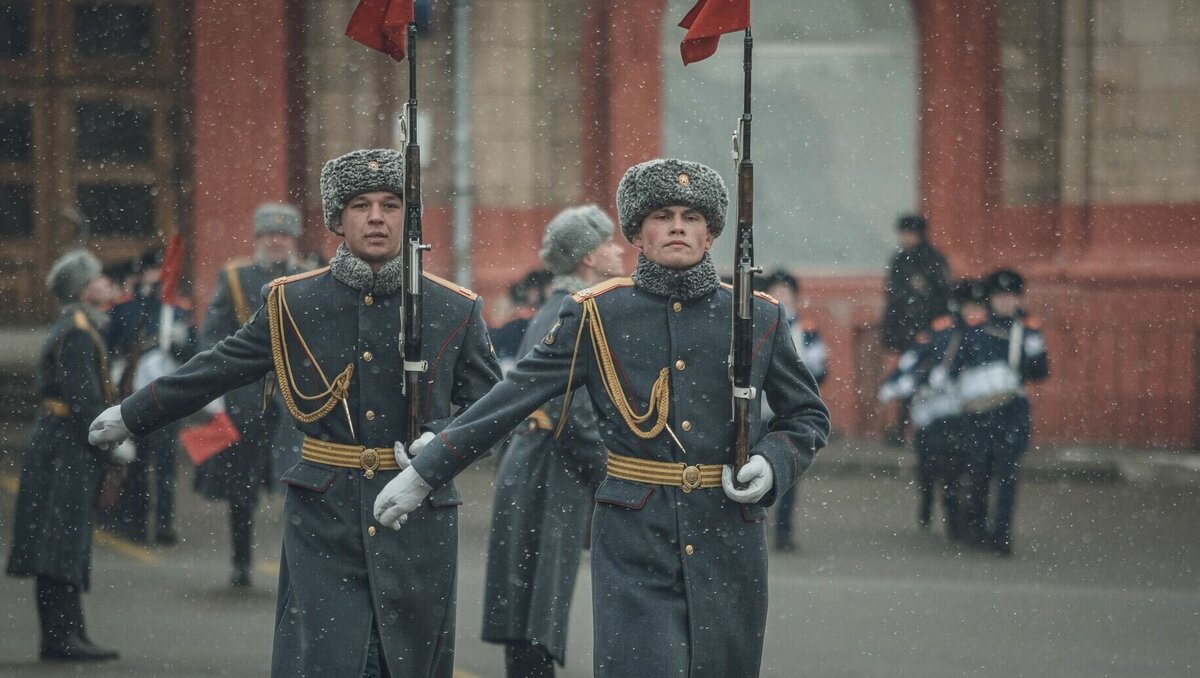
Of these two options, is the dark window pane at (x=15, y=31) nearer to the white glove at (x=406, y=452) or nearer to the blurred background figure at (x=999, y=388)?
the blurred background figure at (x=999, y=388)

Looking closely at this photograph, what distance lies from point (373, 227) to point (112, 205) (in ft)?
43.6

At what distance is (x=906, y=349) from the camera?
43.5 feet

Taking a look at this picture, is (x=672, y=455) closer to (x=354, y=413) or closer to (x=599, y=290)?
(x=599, y=290)

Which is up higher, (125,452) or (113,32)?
(113,32)

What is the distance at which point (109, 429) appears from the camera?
5281 mm

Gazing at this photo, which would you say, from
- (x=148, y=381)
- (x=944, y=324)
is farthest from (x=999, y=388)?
(x=148, y=381)

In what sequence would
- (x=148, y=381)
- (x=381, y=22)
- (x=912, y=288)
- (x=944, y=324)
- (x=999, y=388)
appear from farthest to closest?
(x=912, y=288) → (x=944, y=324) → (x=999, y=388) → (x=148, y=381) → (x=381, y=22)

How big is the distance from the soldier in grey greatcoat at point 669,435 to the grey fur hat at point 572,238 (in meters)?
2.09

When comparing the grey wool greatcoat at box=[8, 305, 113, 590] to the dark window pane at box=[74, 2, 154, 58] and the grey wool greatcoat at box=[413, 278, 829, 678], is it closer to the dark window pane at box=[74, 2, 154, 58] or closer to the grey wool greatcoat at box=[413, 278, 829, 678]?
the grey wool greatcoat at box=[413, 278, 829, 678]

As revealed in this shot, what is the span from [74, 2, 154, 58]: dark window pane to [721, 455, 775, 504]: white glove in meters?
13.8

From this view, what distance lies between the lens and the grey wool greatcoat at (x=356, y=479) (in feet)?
16.6

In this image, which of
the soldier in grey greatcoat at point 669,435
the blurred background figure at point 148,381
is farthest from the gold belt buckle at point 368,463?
the blurred background figure at point 148,381

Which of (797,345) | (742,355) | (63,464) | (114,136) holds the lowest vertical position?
(63,464)

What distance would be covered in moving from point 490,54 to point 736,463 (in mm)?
12267
